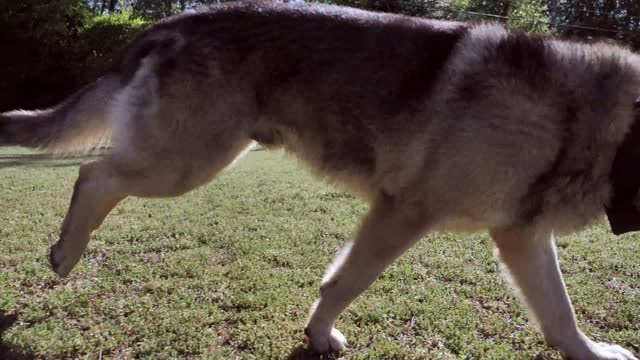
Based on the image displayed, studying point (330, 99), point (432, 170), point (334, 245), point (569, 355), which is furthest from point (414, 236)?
point (334, 245)

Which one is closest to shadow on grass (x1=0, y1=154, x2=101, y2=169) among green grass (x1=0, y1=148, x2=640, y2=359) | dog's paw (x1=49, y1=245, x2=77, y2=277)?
green grass (x1=0, y1=148, x2=640, y2=359)

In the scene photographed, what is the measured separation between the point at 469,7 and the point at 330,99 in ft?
83.4

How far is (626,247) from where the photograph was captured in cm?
448

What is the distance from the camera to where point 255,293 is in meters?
3.27

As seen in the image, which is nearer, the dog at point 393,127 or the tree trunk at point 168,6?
the dog at point 393,127

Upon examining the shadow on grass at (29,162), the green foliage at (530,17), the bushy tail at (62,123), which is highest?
the green foliage at (530,17)

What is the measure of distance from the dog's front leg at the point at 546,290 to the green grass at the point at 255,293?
13 centimetres

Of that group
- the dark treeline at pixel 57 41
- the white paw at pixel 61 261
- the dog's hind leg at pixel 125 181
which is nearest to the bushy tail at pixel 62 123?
the dog's hind leg at pixel 125 181

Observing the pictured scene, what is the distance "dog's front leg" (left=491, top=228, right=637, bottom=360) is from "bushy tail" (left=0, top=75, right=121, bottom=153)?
2.42 metres

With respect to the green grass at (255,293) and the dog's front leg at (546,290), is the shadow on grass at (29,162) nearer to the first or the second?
the green grass at (255,293)

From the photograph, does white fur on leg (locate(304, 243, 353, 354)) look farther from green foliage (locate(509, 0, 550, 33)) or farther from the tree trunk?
the tree trunk

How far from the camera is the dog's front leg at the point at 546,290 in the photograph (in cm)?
262

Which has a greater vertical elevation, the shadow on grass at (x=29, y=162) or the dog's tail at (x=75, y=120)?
the dog's tail at (x=75, y=120)

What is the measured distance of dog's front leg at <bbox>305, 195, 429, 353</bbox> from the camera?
2547 mm
